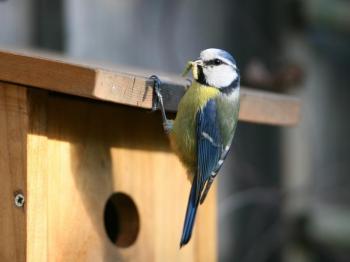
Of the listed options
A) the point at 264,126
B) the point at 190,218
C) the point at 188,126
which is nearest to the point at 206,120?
the point at 188,126

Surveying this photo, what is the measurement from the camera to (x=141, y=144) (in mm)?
2215

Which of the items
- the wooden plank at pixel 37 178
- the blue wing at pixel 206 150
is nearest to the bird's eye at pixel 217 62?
the blue wing at pixel 206 150

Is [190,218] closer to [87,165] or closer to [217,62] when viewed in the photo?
[87,165]

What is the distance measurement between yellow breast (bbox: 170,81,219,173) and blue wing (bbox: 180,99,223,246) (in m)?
0.02

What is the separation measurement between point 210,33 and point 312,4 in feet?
1.64

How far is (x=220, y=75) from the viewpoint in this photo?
226cm

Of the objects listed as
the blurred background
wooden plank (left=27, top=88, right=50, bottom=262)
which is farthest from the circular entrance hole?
the blurred background

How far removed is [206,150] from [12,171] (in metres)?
0.59

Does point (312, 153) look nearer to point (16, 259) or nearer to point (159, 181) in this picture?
point (159, 181)

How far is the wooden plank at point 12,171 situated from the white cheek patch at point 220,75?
0.64 metres

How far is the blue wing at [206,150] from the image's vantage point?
2082mm

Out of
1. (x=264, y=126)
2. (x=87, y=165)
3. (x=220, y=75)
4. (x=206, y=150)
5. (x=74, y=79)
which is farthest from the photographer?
(x=264, y=126)

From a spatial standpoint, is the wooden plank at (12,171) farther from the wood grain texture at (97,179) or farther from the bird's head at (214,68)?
the bird's head at (214,68)

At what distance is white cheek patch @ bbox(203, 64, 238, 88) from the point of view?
2238mm
